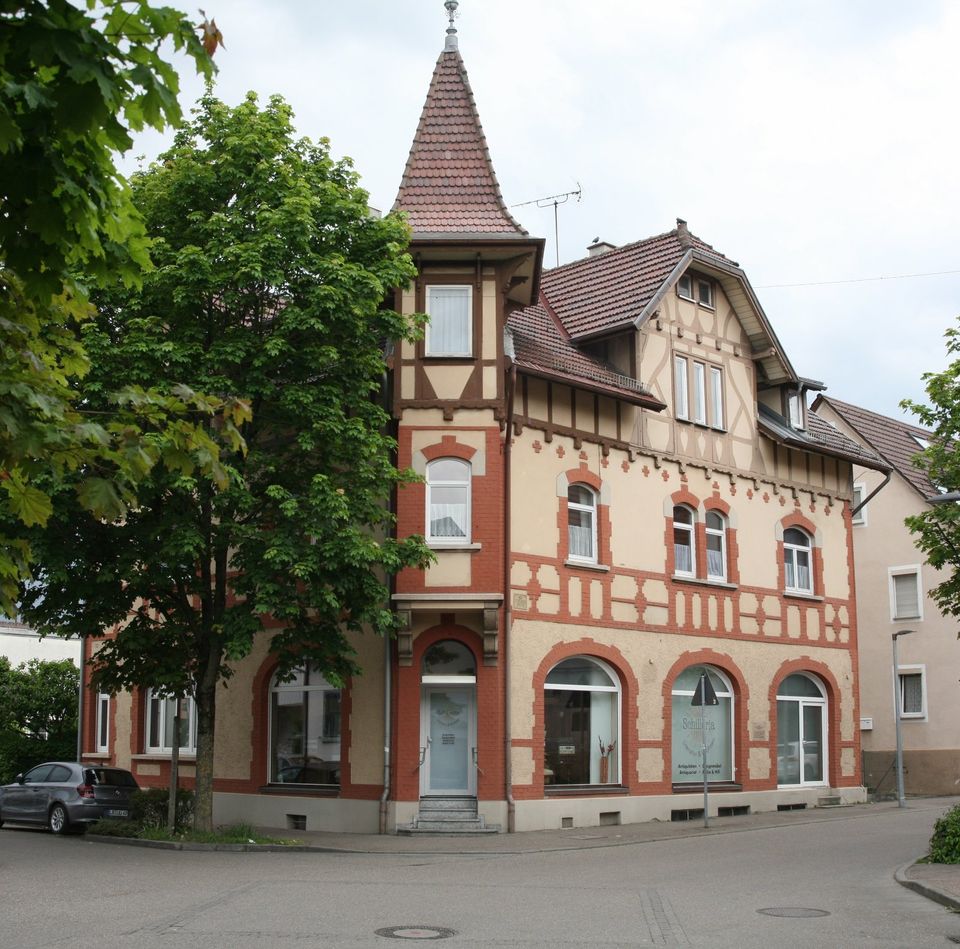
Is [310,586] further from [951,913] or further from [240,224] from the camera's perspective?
[951,913]

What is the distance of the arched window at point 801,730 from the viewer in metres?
29.7

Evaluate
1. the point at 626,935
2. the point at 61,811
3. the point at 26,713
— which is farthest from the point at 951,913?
the point at 26,713

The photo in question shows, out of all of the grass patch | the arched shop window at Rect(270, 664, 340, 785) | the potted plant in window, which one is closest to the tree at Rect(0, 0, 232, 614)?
the grass patch

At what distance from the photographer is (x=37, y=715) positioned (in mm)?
36750

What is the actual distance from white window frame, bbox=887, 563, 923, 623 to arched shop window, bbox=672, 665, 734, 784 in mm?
11671

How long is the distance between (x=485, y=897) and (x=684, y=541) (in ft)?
48.5

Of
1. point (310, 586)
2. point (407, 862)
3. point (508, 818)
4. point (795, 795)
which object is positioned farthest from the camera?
point (795, 795)

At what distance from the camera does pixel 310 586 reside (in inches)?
802

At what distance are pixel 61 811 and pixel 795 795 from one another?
1536 centimetres

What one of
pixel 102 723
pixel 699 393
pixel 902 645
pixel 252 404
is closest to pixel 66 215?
pixel 252 404

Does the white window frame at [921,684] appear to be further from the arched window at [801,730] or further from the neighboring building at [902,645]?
the arched window at [801,730]

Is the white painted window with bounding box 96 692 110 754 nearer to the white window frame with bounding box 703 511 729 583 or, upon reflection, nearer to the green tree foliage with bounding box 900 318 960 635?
the white window frame with bounding box 703 511 729 583

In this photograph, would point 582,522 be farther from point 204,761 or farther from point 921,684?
point 921,684

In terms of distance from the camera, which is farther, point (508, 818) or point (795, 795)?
point (795, 795)
